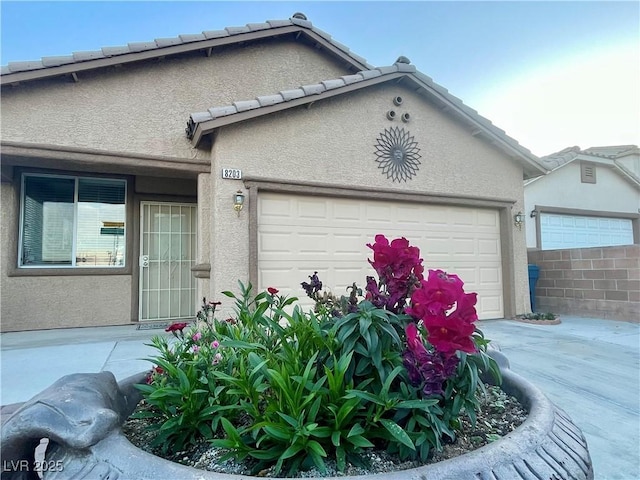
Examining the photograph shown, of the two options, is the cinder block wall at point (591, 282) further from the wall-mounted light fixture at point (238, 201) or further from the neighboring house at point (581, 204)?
the wall-mounted light fixture at point (238, 201)

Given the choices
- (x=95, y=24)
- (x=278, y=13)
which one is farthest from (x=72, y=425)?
(x=278, y=13)

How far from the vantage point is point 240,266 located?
561 cm

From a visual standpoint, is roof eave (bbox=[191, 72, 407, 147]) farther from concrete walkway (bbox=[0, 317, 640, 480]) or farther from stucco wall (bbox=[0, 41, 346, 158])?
concrete walkway (bbox=[0, 317, 640, 480])

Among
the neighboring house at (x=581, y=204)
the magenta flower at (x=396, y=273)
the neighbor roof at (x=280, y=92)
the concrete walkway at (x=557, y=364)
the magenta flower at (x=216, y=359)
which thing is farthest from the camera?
the neighboring house at (x=581, y=204)

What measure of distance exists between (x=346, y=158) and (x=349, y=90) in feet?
4.01

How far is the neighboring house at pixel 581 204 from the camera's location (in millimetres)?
10430

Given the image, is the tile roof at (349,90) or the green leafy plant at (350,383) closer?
the green leafy plant at (350,383)

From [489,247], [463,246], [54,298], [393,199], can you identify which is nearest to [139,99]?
[54,298]

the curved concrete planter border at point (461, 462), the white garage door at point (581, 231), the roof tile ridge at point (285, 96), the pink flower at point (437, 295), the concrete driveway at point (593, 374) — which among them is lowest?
the concrete driveway at point (593, 374)

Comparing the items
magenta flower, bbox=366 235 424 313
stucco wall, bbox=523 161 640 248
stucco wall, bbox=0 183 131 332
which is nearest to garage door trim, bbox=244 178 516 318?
stucco wall, bbox=523 161 640 248

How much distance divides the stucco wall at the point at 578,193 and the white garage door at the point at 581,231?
0.36 metres

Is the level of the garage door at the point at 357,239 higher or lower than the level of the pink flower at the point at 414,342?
higher

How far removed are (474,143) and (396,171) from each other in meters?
2.13

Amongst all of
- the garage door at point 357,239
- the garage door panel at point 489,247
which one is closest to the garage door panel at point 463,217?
the garage door at point 357,239
